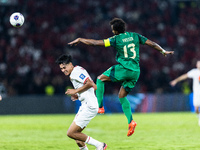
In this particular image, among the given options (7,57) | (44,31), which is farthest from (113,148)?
(44,31)

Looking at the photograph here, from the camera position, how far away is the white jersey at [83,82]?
696 centimetres

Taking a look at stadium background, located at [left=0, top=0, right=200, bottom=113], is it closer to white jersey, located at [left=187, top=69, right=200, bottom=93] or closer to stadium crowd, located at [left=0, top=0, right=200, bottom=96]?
stadium crowd, located at [left=0, top=0, right=200, bottom=96]

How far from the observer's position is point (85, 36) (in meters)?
25.2

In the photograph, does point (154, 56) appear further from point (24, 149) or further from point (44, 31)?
point (24, 149)

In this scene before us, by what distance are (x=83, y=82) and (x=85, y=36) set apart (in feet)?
60.4

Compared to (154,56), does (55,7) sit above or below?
above

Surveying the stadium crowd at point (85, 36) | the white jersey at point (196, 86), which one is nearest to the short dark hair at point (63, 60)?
the white jersey at point (196, 86)

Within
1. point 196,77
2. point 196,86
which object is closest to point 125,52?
point 196,77

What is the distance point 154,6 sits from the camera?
28312mm

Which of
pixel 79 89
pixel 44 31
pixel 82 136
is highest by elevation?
pixel 44 31

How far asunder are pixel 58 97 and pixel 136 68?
1333 cm

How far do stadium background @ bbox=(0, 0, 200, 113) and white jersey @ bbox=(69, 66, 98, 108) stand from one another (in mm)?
14406

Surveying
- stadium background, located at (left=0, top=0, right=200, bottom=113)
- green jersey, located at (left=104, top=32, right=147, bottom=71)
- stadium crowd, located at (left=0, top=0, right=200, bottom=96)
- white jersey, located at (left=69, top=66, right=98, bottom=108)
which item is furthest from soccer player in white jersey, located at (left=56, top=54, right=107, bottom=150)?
stadium crowd, located at (left=0, top=0, right=200, bottom=96)

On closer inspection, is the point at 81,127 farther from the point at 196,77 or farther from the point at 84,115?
the point at 196,77
